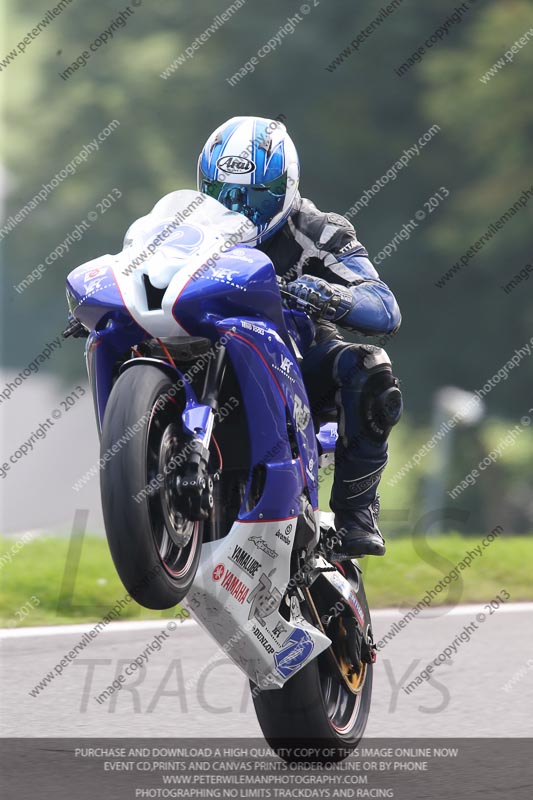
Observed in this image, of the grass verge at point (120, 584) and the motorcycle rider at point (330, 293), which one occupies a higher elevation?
the motorcycle rider at point (330, 293)

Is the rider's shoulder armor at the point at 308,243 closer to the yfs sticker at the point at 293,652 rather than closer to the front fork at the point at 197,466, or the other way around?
the front fork at the point at 197,466

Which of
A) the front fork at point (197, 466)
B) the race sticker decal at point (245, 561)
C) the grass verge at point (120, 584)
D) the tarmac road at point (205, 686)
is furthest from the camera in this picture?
the grass verge at point (120, 584)

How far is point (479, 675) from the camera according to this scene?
19.1 feet

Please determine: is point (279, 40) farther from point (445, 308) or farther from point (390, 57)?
point (445, 308)

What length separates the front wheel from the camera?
3389mm

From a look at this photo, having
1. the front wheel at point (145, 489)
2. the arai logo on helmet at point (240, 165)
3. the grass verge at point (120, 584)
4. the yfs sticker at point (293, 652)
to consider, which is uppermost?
the arai logo on helmet at point (240, 165)

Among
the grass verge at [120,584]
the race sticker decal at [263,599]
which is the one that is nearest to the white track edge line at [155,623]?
the grass verge at [120,584]

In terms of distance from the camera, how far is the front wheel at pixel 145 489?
11.1ft

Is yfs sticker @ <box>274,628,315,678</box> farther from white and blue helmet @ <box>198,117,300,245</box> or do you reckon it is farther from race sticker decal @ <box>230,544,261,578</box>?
white and blue helmet @ <box>198,117,300,245</box>

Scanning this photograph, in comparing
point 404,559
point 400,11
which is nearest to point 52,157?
point 400,11

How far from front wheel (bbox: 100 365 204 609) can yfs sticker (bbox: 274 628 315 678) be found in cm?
67

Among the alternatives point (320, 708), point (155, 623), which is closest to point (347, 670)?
point (320, 708)

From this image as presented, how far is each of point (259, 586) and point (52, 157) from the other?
12.2 m

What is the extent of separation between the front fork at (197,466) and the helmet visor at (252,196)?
0.74 metres
